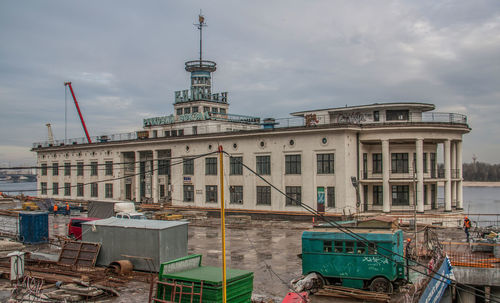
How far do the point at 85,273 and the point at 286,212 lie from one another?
24.4 meters

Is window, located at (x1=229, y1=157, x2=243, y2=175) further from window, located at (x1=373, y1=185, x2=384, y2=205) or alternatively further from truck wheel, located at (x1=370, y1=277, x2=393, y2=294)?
truck wheel, located at (x1=370, y1=277, x2=393, y2=294)

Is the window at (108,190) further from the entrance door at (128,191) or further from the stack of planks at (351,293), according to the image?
the stack of planks at (351,293)

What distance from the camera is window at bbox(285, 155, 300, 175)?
1697 inches

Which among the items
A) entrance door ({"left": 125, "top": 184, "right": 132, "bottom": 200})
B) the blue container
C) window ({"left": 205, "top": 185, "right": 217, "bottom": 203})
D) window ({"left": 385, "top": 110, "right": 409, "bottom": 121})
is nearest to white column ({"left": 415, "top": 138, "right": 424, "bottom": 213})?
window ({"left": 385, "top": 110, "right": 409, "bottom": 121})

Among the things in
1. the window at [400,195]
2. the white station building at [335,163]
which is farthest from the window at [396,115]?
the window at [400,195]

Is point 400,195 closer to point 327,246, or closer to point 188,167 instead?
point 188,167

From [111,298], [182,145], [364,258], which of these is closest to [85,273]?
[111,298]

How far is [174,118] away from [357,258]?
48.3 m

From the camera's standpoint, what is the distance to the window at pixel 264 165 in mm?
45000

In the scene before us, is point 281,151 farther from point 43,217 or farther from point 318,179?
point 43,217

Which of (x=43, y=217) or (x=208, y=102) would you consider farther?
(x=208, y=102)

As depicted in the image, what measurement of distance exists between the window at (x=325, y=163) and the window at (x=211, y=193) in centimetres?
1313

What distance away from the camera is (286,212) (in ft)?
141

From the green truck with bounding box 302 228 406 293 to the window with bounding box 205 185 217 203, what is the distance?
100.0 feet
